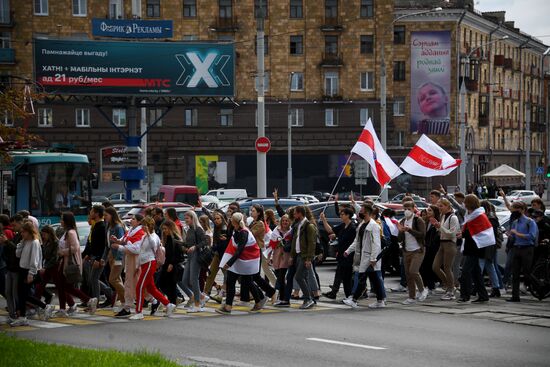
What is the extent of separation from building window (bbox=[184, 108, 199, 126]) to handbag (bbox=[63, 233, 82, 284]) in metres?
54.7

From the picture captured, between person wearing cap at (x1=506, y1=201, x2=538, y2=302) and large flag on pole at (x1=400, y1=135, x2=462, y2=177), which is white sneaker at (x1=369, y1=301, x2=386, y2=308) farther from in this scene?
large flag on pole at (x1=400, y1=135, x2=462, y2=177)

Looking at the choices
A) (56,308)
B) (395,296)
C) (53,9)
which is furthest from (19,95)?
(53,9)

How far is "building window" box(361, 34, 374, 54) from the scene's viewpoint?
7562 centimetres

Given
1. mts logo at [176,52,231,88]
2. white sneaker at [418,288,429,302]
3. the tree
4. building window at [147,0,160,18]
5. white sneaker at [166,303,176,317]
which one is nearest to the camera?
white sneaker at [166,303,176,317]

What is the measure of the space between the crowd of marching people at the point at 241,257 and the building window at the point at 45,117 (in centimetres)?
5023

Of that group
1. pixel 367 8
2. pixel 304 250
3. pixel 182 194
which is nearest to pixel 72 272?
pixel 304 250

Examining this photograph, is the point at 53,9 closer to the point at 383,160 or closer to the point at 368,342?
the point at 383,160

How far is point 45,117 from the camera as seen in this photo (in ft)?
233

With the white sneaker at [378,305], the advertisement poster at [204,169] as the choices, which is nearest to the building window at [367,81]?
the advertisement poster at [204,169]

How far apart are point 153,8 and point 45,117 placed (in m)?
9.06

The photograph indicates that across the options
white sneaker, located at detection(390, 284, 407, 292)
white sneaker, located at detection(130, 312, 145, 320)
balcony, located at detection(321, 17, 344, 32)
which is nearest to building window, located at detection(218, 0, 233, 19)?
balcony, located at detection(321, 17, 344, 32)

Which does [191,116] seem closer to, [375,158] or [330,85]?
[330,85]

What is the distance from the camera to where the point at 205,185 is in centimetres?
7338

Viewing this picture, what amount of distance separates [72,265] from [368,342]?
5492 millimetres
